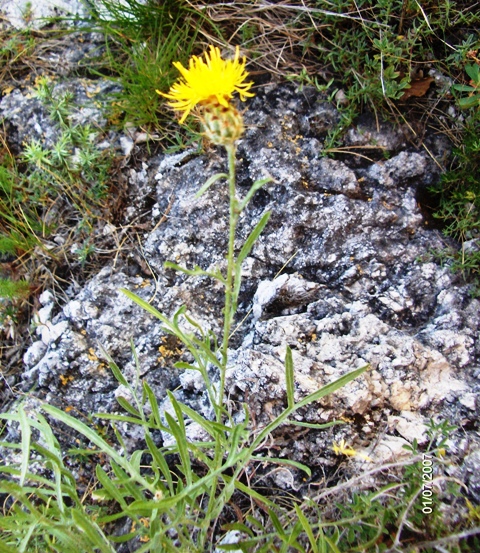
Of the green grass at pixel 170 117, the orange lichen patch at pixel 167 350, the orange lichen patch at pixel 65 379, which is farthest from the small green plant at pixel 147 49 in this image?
the orange lichen patch at pixel 65 379

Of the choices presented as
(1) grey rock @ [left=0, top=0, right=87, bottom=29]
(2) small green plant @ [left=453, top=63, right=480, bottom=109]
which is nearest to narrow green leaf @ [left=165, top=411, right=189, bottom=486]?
(2) small green plant @ [left=453, top=63, right=480, bottom=109]

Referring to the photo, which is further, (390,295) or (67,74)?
(67,74)

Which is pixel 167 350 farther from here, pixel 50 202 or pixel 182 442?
pixel 50 202

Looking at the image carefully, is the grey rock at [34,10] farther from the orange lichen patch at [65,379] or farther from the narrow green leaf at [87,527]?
the narrow green leaf at [87,527]

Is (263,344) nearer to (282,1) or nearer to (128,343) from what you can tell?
(128,343)

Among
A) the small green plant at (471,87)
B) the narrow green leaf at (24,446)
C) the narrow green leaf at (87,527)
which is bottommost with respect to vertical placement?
the narrow green leaf at (87,527)

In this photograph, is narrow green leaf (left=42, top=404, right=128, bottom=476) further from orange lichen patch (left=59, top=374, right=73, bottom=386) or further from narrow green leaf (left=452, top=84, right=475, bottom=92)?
narrow green leaf (left=452, top=84, right=475, bottom=92)

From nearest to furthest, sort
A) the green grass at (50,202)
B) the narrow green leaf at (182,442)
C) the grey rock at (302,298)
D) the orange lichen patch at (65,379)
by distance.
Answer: the narrow green leaf at (182,442) → the grey rock at (302,298) → the orange lichen patch at (65,379) → the green grass at (50,202)

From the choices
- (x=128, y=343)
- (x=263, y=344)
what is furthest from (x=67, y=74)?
(x=263, y=344)

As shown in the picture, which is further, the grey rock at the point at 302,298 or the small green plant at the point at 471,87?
the small green plant at the point at 471,87

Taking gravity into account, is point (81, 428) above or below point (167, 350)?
above

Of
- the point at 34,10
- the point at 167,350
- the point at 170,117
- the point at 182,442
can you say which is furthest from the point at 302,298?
the point at 34,10
